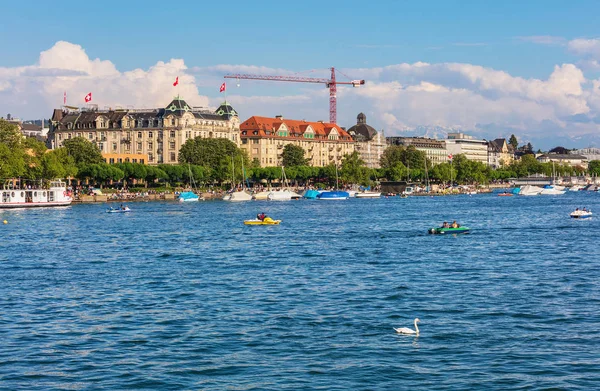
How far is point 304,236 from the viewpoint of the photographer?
7706cm

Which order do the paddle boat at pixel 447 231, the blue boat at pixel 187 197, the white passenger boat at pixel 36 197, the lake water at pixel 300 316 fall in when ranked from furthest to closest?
the blue boat at pixel 187 197 → the white passenger boat at pixel 36 197 → the paddle boat at pixel 447 231 → the lake water at pixel 300 316

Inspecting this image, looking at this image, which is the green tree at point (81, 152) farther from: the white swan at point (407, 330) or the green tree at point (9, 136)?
the white swan at point (407, 330)

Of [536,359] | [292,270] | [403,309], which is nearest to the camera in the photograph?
[536,359]

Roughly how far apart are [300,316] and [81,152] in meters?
156

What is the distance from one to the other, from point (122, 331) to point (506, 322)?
567 inches

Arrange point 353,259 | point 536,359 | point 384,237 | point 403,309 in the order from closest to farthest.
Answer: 1. point 536,359
2. point 403,309
3. point 353,259
4. point 384,237

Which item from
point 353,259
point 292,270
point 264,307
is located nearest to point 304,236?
point 353,259

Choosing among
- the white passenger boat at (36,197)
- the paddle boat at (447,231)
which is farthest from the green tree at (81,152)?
the paddle boat at (447,231)

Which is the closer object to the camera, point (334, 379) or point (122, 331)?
point (334, 379)

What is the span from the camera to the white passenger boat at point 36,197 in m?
136

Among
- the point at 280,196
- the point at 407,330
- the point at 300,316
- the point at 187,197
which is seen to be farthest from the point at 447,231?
the point at 280,196

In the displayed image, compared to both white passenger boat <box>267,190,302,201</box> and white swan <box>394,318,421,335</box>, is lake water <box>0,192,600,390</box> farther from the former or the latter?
white passenger boat <box>267,190,302,201</box>

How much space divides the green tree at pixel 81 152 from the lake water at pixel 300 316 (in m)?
118

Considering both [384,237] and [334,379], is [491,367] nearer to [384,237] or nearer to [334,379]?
[334,379]
